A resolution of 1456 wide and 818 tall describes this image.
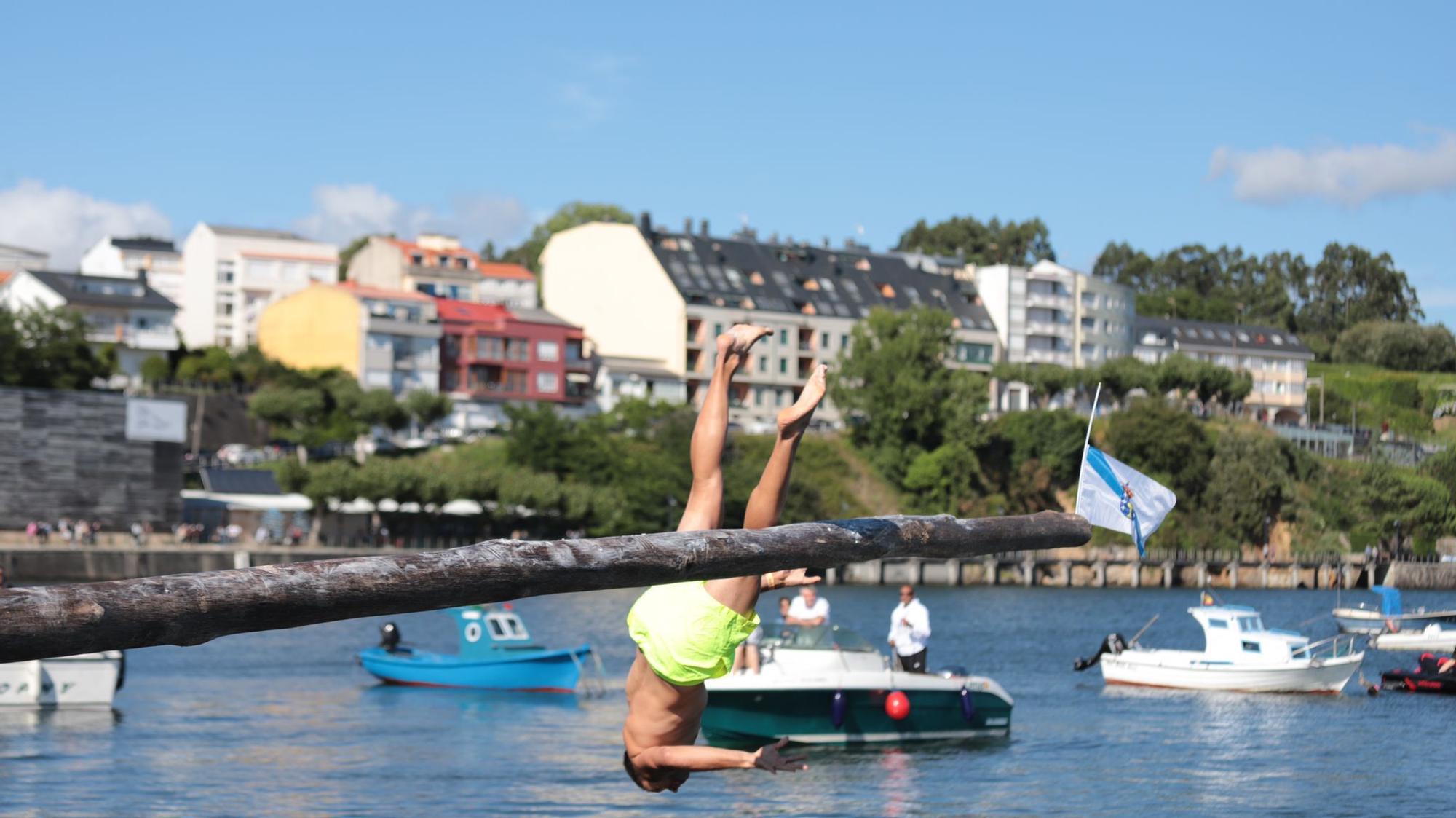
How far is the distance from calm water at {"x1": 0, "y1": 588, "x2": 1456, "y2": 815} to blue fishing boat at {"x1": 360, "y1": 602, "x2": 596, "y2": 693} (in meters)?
0.51

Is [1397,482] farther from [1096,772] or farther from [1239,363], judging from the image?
[1239,363]

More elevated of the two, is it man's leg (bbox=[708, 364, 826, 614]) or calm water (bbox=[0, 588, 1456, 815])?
man's leg (bbox=[708, 364, 826, 614])

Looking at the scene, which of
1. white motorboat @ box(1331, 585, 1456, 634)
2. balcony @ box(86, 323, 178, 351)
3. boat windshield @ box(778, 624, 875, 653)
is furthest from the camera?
balcony @ box(86, 323, 178, 351)

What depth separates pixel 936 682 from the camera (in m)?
27.8

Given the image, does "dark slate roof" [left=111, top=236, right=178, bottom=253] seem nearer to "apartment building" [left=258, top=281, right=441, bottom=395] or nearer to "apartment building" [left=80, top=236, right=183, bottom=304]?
"apartment building" [left=80, top=236, right=183, bottom=304]

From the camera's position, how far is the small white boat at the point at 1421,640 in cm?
4803

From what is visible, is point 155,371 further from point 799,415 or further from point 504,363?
point 799,415

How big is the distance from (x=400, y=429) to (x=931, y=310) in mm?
35150

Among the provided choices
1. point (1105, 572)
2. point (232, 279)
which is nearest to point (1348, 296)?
point (1105, 572)

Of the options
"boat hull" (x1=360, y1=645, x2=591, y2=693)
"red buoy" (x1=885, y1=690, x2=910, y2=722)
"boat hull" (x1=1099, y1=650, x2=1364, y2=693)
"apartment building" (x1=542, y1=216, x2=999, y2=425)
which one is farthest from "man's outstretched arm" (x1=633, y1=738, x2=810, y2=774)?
"apartment building" (x1=542, y1=216, x2=999, y2=425)

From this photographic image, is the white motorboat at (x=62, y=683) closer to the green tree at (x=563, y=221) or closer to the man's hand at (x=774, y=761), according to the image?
the man's hand at (x=774, y=761)

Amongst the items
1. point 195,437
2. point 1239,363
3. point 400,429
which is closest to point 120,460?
point 195,437

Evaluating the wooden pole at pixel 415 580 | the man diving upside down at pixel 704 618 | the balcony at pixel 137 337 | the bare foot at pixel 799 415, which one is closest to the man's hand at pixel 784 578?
the man diving upside down at pixel 704 618

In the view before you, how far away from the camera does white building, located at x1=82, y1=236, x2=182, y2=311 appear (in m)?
141
